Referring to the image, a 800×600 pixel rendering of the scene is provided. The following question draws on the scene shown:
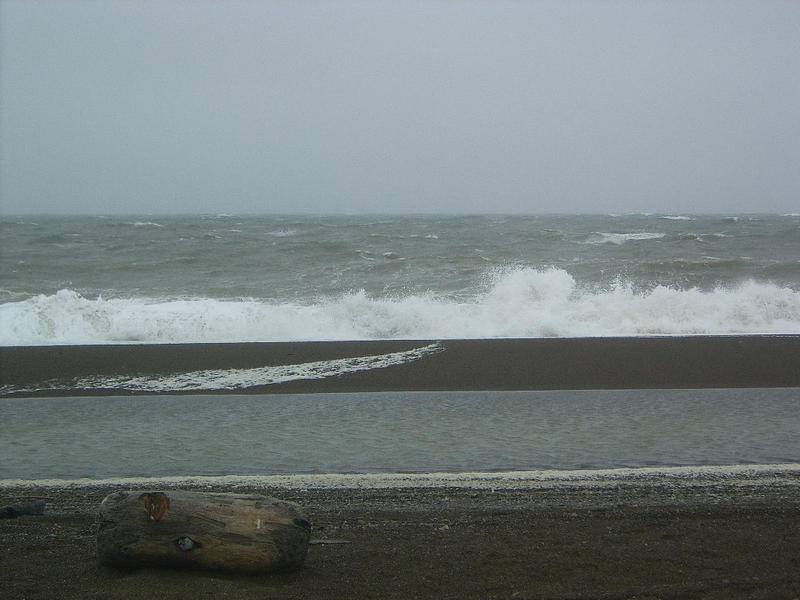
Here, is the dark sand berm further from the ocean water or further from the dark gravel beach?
the ocean water

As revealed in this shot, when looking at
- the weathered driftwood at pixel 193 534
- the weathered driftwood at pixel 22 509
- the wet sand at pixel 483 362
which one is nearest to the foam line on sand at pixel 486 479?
the weathered driftwood at pixel 22 509

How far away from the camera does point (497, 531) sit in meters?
4.82

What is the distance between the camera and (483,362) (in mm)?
11469

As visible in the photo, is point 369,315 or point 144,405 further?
point 369,315

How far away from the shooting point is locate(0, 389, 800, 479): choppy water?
6.69m

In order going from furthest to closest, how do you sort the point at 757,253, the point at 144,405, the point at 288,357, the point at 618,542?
1. the point at 757,253
2. the point at 288,357
3. the point at 144,405
4. the point at 618,542

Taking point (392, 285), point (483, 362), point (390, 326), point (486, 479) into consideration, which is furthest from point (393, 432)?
point (392, 285)

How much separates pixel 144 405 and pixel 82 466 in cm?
269

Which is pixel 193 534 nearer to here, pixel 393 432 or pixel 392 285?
pixel 393 432

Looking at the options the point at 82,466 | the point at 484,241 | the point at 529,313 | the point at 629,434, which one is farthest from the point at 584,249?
the point at 82,466

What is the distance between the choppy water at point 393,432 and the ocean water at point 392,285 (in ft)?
16.6

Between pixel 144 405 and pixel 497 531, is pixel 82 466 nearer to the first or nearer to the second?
pixel 144 405

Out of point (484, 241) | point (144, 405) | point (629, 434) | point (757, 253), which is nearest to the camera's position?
point (629, 434)

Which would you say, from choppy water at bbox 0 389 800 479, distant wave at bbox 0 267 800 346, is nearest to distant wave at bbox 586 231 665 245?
distant wave at bbox 0 267 800 346
